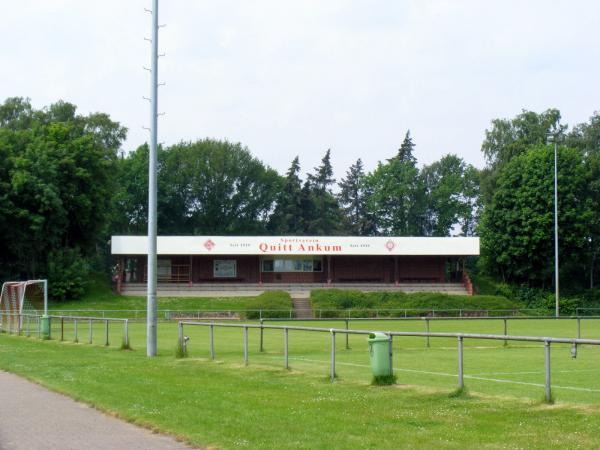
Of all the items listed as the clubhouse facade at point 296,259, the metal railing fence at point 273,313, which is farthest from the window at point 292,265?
the metal railing fence at point 273,313

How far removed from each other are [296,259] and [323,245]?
4091mm

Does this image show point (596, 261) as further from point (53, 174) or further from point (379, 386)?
point (379, 386)

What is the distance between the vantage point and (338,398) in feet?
47.1

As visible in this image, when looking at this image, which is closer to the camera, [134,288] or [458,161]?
[134,288]

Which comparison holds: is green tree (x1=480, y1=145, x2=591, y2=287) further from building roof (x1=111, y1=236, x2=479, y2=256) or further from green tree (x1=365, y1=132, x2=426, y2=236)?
green tree (x1=365, y1=132, x2=426, y2=236)

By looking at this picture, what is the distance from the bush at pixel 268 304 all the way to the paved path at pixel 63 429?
49889 millimetres

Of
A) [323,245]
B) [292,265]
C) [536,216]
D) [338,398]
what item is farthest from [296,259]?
[338,398]

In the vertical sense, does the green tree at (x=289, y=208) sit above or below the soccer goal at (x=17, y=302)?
above

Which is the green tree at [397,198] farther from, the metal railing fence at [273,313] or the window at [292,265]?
the metal railing fence at [273,313]

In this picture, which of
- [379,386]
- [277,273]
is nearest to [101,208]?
[277,273]

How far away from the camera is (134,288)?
80.9 meters

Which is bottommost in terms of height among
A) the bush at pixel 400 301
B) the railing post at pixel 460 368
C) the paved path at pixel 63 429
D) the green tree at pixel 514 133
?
the bush at pixel 400 301

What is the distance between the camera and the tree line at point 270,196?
252 ft

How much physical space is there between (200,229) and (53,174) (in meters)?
35.6
